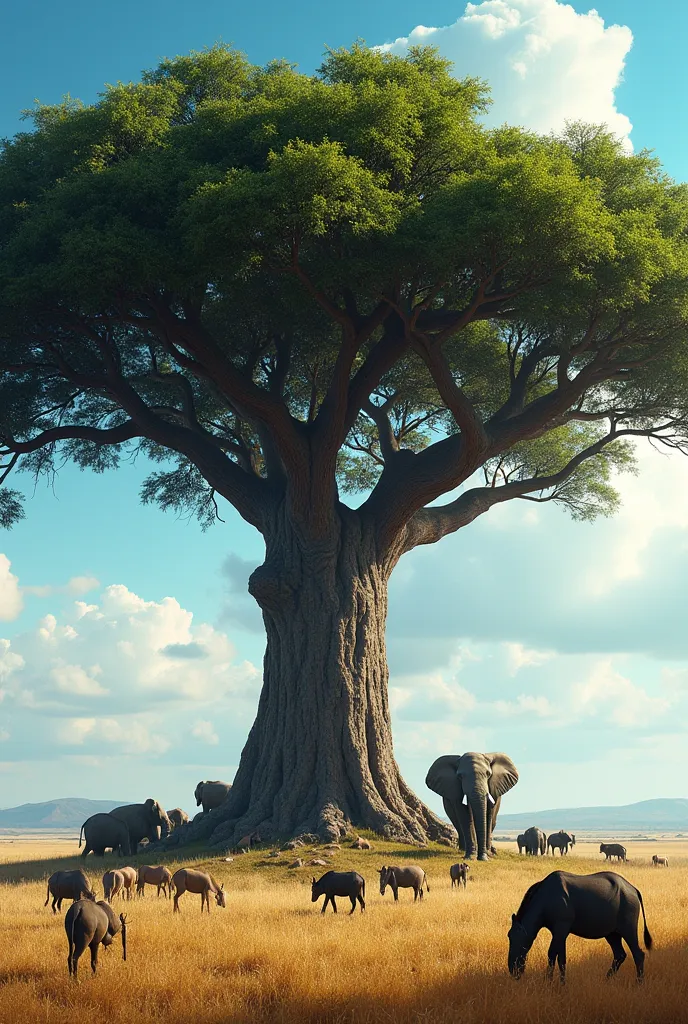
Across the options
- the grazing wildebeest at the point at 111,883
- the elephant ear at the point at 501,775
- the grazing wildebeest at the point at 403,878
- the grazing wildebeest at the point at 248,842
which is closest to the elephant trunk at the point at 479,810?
the elephant ear at the point at 501,775

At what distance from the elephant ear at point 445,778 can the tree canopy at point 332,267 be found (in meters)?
5.78

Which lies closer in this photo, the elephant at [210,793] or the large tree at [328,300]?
the large tree at [328,300]

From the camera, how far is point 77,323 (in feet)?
84.2

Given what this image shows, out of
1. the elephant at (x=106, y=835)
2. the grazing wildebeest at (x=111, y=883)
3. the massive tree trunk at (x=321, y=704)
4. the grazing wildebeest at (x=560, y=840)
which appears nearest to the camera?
the grazing wildebeest at (x=111, y=883)

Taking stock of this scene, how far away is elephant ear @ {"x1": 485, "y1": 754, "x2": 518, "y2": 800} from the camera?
90.0ft

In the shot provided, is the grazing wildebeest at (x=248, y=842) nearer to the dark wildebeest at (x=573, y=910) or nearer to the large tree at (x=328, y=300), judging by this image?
the large tree at (x=328, y=300)

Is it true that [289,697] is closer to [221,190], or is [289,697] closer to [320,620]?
[320,620]

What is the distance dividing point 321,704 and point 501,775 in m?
5.15

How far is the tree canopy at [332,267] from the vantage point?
22.9m

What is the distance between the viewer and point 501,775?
2781cm

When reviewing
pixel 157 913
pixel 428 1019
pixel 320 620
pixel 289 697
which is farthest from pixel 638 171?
pixel 428 1019

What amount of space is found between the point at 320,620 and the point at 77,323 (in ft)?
29.7

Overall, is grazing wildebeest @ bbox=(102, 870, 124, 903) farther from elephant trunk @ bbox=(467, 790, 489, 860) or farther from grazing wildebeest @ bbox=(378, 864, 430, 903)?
elephant trunk @ bbox=(467, 790, 489, 860)

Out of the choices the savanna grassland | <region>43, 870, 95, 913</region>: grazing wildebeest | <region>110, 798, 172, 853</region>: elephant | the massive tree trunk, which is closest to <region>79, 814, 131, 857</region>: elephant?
<region>110, 798, 172, 853</region>: elephant
